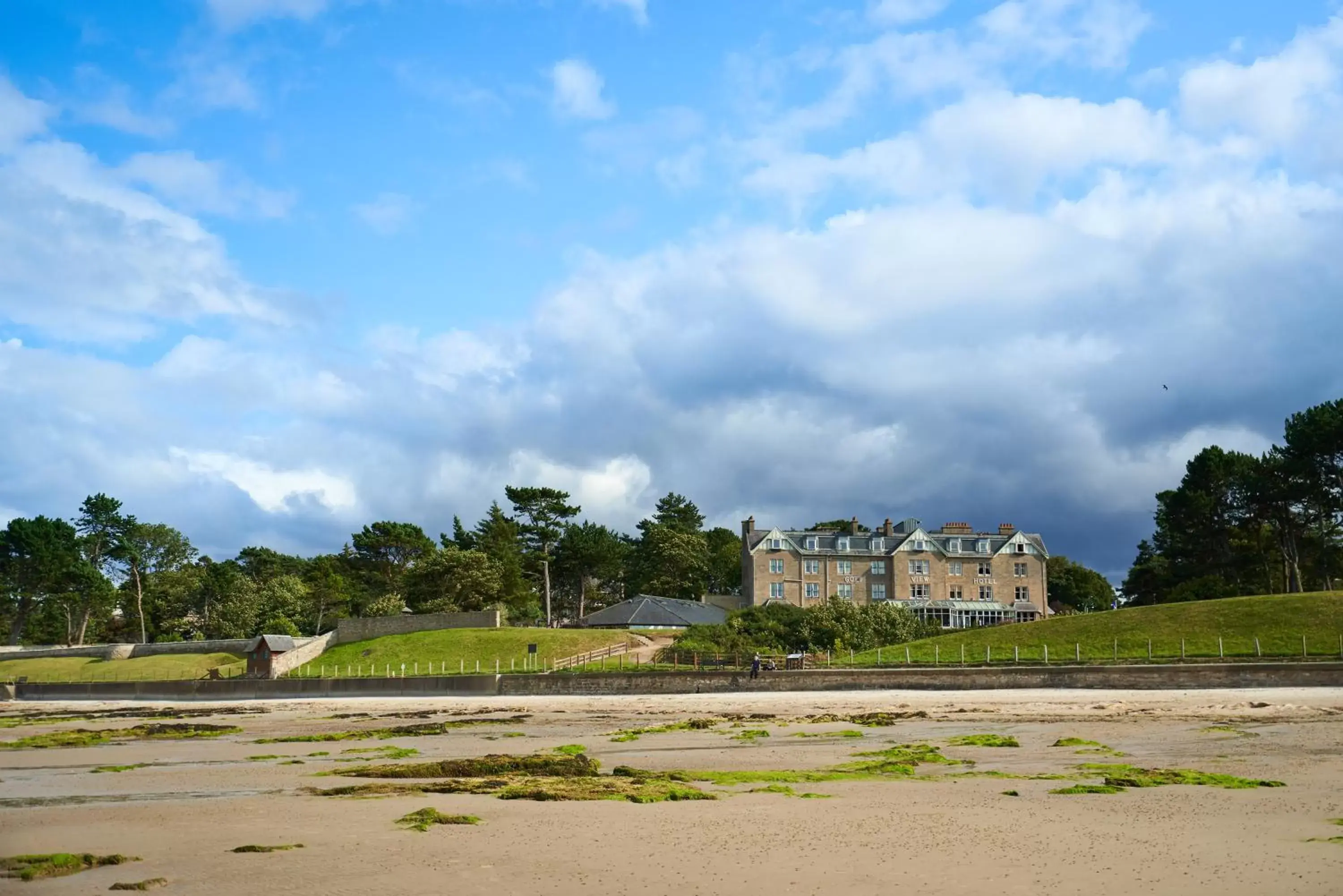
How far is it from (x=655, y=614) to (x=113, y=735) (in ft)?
151

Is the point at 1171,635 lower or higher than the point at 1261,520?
lower

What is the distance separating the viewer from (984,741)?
909 inches

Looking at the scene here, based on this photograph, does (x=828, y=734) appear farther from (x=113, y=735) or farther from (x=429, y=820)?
(x=113, y=735)

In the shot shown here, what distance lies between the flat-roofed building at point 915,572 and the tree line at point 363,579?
11651 mm

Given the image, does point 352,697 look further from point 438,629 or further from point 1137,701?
point 1137,701

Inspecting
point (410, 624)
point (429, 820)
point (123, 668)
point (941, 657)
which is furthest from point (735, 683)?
point (123, 668)

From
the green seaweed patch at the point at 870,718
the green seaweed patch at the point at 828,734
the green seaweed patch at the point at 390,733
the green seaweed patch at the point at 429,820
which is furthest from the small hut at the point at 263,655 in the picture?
the green seaweed patch at the point at 429,820

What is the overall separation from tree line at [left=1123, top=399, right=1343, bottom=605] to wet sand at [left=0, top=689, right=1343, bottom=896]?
53661 mm

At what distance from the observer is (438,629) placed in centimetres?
7412

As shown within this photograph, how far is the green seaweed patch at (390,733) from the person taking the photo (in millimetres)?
28984

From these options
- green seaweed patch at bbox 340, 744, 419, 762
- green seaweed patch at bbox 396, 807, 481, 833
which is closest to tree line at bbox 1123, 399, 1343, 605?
green seaweed patch at bbox 340, 744, 419, 762

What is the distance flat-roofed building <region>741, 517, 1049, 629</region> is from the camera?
92125 millimetres

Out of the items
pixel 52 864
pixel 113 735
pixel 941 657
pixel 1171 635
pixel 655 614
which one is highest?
pixel 655 614

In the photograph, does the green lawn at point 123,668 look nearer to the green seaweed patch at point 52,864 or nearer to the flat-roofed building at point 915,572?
the flat-roofed building at point 915,572
